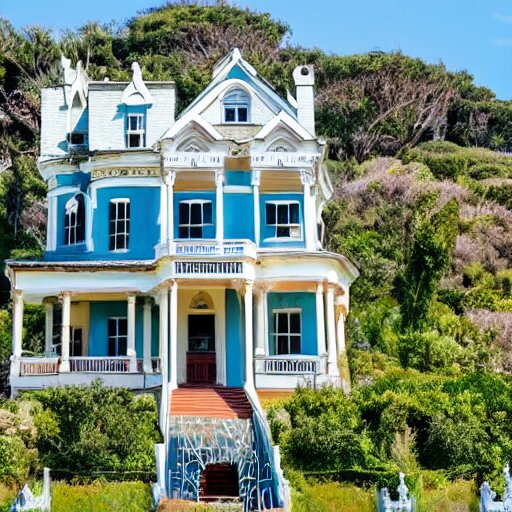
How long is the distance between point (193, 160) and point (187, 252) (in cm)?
353

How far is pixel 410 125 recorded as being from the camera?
72.1 m

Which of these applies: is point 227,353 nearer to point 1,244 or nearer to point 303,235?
point 303,235

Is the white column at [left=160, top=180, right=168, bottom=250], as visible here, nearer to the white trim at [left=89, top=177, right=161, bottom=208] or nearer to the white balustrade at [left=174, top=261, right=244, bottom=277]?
the white trim at [left=89, top=177, right=161, bottom=208]

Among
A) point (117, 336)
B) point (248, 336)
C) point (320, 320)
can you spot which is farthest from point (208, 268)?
point (117, 336)

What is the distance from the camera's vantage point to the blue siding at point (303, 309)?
37.4m

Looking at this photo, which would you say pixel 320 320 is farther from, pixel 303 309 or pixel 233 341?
pixel 233 341

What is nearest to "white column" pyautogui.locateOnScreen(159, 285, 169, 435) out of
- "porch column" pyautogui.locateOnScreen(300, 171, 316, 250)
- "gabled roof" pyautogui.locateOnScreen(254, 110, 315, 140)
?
"porch column" pyautogui.locateOnScreen(300, 171, 316, 250)

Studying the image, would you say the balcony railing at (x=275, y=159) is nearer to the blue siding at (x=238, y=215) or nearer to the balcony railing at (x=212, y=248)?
the blue siding at (x=238, y=215)

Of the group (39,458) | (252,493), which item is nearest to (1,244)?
(39,458)

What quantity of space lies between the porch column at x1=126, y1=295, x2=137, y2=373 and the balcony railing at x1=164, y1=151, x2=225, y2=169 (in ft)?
13.9

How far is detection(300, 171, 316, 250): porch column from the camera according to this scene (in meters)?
38.0

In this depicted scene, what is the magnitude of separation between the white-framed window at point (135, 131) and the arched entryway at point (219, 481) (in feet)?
41.2

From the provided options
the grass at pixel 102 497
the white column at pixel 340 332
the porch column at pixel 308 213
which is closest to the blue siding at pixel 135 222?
the porch column at pixel 308 213

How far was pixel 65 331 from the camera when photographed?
36000mm
